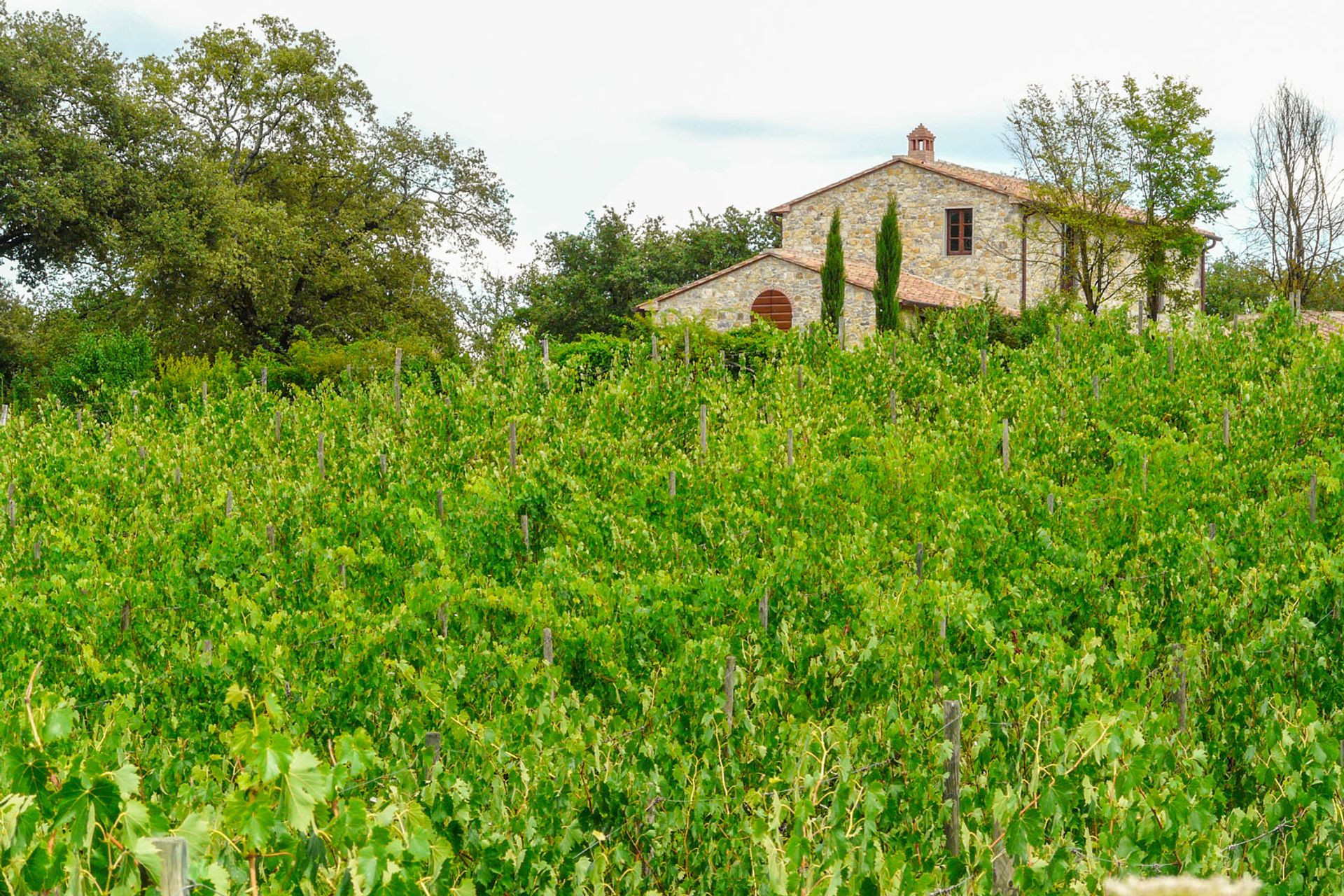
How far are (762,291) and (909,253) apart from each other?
4.63 meters

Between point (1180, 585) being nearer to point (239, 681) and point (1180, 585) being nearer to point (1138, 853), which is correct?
point (1138, 853)

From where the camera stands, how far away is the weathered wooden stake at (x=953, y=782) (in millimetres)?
3795

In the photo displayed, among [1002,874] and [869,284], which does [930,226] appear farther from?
[1002,874]

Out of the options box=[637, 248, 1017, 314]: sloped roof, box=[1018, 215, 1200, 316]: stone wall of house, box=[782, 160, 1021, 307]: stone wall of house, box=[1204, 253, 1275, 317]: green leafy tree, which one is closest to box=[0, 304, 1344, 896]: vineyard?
box=[637, 248, 1017, 314]: sloped roof

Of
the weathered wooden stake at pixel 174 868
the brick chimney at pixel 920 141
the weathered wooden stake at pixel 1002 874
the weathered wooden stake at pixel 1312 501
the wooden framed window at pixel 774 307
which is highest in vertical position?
the brick chimney at pixel 920 141

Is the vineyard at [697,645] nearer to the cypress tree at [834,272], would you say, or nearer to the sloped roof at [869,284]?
the cypress tree at [834,272]

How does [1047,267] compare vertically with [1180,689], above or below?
above

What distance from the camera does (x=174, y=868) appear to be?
2361 millimetres

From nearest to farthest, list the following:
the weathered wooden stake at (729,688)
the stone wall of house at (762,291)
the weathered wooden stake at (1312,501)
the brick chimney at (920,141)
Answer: the weathered wooden stake at (729,688), the weathered wooden stake at (1312,501), the stone wall of house at (762,291), the brick chimney at (920,141)

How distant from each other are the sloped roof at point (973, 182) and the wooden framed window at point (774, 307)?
4.39m

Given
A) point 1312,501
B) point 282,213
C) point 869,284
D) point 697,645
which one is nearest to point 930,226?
point 869,284

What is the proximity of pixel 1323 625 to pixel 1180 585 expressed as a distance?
87 centimetres

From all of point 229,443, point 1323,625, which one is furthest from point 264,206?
point 1323,625

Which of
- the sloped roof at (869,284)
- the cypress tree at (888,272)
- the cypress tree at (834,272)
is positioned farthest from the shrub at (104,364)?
the cypress tree at (888,272)
